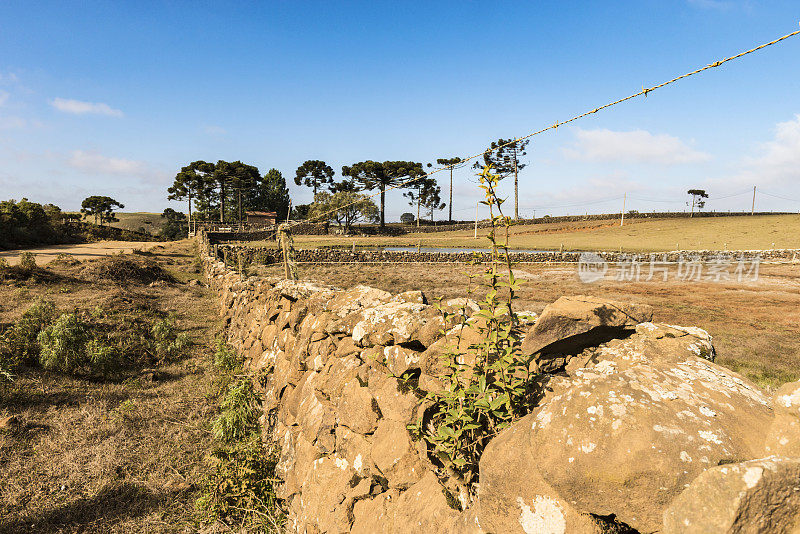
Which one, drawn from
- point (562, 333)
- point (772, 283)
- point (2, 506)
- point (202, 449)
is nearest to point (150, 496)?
point (202, 449)

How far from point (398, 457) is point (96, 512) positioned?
12.1 feet

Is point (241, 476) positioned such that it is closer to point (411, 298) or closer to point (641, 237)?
point (411, 298)

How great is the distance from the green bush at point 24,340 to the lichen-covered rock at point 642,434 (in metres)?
9.43

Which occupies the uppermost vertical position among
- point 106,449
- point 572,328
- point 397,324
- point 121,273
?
point 572,328

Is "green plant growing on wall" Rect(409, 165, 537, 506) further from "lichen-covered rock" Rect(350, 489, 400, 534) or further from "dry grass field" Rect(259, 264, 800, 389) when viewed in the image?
"lichen-covered rock" Rect(350, 489, 400, 534)

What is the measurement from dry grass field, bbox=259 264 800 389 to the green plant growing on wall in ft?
1.31

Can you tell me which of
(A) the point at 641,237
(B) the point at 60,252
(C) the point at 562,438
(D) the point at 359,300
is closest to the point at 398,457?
(C) the point at 562,438

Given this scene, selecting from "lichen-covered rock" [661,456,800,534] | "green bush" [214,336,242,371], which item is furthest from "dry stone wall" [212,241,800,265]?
"lichen-covered rock" [661,456,800,534]

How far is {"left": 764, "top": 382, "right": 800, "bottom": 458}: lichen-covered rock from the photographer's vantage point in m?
1.44

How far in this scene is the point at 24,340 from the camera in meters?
7.94

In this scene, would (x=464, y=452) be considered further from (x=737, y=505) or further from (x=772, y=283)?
(x=772, y=283)

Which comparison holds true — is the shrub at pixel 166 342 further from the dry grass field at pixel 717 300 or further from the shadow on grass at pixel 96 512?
the dry grass field at pixel 717 300

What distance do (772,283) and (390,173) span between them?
66.7 metres

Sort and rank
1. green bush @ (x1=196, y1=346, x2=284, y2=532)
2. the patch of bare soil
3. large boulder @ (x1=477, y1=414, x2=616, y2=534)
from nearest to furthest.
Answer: large boulder @ (x1=477, y1=414, x2=616, y2=534)
green bush @ (x1=196, y1=346, x2=284, y2=532)
the patch of bare soil
